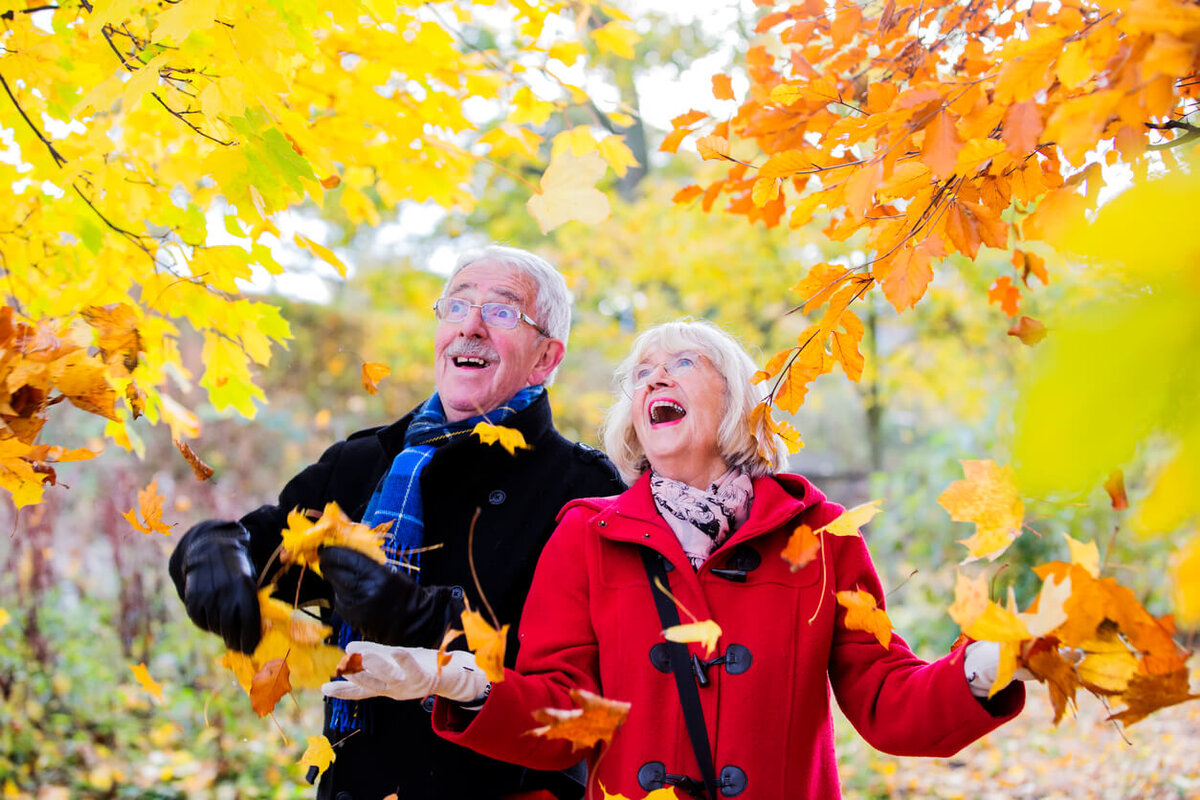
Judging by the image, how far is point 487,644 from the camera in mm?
1255

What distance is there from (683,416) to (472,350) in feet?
1.78

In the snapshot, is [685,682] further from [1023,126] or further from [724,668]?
[1023,126]

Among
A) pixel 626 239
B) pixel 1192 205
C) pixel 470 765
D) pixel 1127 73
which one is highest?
pixel 626 239

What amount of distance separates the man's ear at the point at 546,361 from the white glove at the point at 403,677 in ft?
2.80

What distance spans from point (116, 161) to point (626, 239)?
5.56 metres

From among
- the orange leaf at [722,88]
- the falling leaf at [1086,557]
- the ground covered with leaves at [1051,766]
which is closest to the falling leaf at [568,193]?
the orange leaf at [722,88]

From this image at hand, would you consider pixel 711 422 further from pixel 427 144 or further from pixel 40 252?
pixel 40 252

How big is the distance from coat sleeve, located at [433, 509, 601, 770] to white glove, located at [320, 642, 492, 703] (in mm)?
52

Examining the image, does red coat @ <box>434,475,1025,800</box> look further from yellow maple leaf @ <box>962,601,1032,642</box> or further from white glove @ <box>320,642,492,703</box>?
yellow maple leaf @ <box>962,601,1032,642</box>

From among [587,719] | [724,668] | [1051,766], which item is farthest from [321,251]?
[1051,766]

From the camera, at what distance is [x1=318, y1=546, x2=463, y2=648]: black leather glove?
4.53 ft

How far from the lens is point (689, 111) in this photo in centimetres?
186

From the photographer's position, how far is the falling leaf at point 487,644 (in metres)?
1.24

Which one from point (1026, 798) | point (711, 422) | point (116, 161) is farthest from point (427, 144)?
point (1026, 798)
